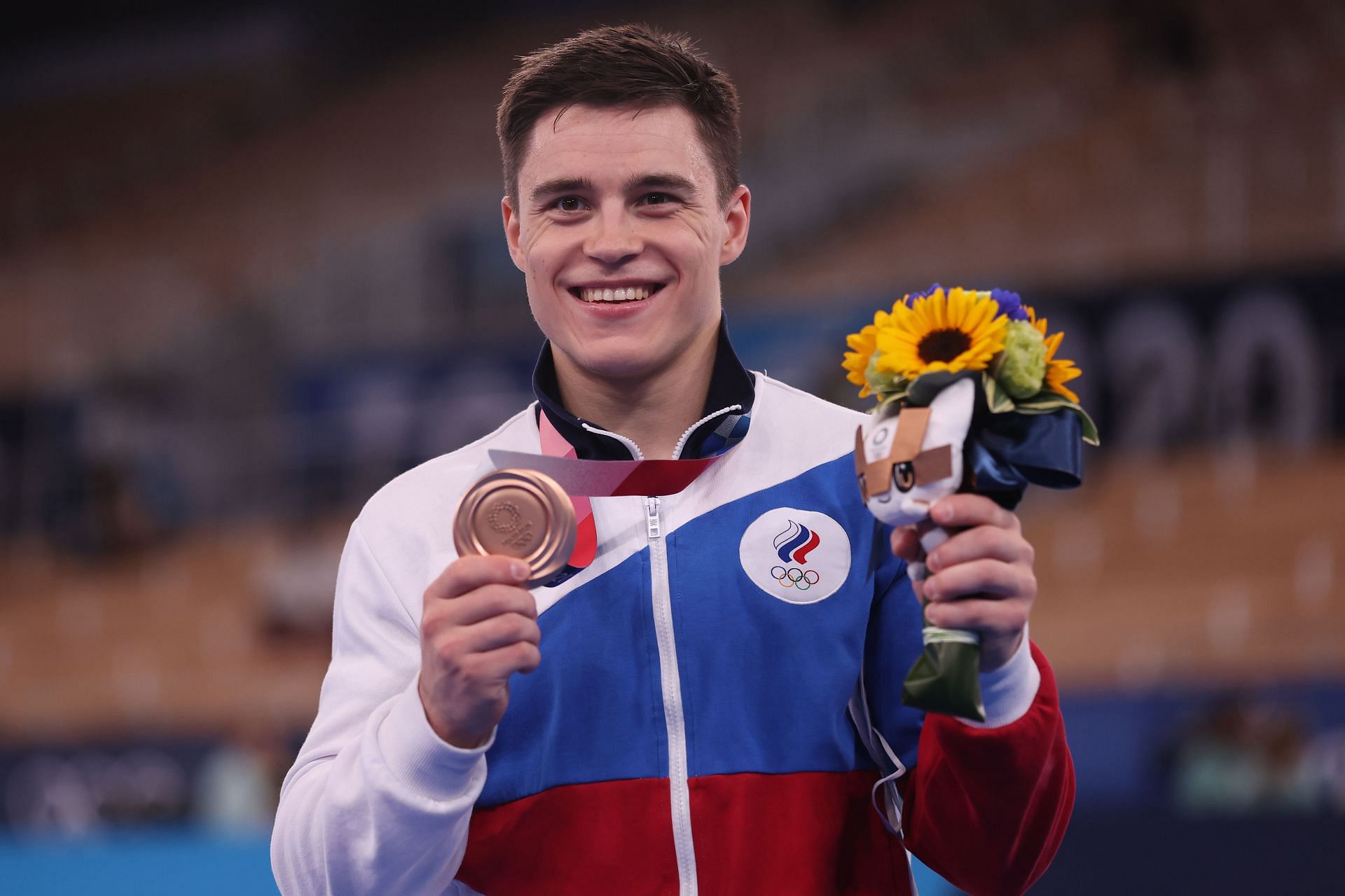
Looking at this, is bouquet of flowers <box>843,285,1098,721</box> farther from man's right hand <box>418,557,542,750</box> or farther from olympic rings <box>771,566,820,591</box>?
man's right hand <box>418,557,542,750</box>

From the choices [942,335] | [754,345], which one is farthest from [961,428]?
[754,345]

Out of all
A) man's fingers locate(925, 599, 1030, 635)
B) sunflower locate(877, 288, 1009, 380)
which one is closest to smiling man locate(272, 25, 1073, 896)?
man's fingers locate(925, 599, 1030, 635)

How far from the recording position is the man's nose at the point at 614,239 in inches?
79.9

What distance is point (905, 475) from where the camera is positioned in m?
1.68

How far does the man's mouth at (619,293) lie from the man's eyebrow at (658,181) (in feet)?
0.42

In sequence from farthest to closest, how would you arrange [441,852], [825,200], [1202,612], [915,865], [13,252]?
[13,252] < [825,200] < [1202,612] < [915,865] < [441,852]

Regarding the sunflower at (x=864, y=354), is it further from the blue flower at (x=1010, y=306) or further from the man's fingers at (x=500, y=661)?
the man's fingers at (x=500, y=661)

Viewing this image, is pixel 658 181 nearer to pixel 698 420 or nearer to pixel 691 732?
pixel 698 420

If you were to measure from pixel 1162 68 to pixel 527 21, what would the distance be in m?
A: 6.85

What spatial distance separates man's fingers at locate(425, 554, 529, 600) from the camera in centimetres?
175

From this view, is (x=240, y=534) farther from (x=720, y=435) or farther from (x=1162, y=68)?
(x=720, y=435)

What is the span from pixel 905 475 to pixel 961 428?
8 centimetres

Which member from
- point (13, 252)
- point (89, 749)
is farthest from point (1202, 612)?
point (13, 252)

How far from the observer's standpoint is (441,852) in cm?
184
